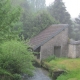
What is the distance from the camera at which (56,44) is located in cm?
2577

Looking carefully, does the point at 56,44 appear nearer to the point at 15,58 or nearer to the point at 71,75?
the point at 71,75

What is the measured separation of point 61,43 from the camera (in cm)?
2623

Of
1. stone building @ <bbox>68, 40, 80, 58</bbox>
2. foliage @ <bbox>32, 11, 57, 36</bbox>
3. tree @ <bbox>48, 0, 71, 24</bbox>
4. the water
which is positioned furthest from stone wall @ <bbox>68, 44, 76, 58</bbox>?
tree @ <bbox>48, 0, 71, 24</bbox>

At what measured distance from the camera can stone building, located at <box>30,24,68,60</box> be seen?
2433 cm

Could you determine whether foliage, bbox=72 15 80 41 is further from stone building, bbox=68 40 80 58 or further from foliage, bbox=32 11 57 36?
stone building, bbox=68 40 80 58

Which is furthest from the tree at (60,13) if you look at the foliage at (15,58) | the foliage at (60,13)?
the foliage at (15,58)

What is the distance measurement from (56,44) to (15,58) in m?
10.2

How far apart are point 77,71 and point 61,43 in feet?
30.6

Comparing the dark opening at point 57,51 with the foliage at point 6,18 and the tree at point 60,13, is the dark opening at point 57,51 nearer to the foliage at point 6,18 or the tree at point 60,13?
the tree at point 60,13

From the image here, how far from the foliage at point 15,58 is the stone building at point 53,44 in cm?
657

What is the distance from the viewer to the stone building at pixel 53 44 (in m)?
24.3

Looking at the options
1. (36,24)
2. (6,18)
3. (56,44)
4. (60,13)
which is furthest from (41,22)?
(6,18)

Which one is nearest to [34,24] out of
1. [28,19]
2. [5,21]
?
[28,19]

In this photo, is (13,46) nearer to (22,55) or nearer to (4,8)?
(22,55)
